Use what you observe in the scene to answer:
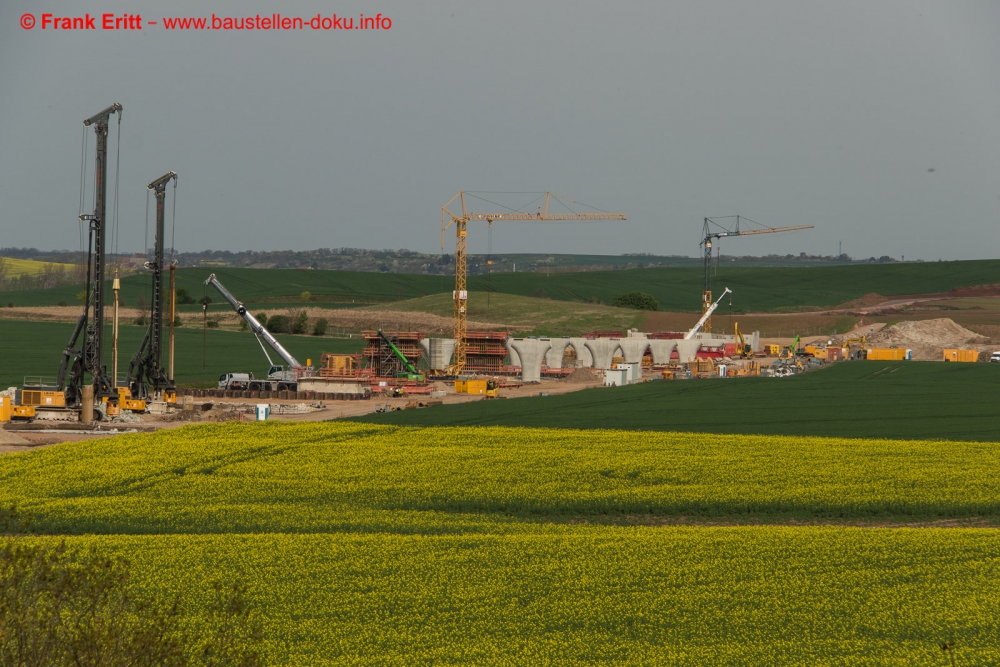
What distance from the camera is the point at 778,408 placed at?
67375 millimetres

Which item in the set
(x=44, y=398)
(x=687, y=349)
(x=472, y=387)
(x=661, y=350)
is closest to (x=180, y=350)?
(x=472, y=387)

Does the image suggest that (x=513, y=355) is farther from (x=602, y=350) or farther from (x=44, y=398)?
(x=44, y=398)

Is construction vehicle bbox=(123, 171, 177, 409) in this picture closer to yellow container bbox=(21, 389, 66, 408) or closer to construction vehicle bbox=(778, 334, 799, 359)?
yellow container bbox=(21, 389, 66, 408)

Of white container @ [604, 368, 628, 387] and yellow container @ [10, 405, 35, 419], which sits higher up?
white container @ [604, 368, 628, 387]

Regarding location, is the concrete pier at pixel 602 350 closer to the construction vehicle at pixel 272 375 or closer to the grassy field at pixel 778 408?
the grassy field at pixel 778 408

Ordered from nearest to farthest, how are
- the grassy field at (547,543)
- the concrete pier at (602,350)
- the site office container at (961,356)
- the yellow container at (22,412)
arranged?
the grassy field at (547,543), the yellow container at (22,412), the site office container at (961,356), the concrete pier at (602,350)

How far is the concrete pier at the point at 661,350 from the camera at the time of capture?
12681cm

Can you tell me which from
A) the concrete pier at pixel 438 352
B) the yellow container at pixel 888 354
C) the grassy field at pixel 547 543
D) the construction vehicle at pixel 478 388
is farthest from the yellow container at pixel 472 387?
the yellow container at pixel 888 354

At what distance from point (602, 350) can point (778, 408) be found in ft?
182

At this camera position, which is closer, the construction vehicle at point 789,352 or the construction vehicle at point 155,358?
the construction vehicle at point 155,358

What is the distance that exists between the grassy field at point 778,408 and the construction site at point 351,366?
9415 mm

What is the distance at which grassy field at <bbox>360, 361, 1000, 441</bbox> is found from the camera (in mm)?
56750

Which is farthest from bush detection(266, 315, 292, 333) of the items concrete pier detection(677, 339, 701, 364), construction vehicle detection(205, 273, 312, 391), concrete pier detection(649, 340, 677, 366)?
concrete pier detection(677, 339, 701, 364)

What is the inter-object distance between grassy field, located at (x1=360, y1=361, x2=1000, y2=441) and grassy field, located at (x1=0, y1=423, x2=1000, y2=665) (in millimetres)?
10621
